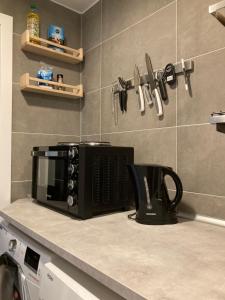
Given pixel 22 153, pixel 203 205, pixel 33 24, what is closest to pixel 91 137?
pixel 22 153

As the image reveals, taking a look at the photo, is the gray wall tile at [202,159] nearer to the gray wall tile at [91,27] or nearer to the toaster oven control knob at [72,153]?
the toaster oven control knob at [72,153]

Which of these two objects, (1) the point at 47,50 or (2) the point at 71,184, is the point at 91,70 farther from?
(2) the point at 71,184

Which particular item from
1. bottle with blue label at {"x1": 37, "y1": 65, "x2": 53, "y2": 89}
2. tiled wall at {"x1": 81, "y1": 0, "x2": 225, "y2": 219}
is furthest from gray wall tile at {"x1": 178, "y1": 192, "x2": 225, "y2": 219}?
bottle with blue label at {"x1": 37, "y1": 65, "x2": 53, "y2": 89}

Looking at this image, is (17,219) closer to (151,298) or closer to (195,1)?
(151,298)

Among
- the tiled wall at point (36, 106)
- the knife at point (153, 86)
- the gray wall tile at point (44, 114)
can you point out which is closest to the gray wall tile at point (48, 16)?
the tiled wall at point (36, 106)

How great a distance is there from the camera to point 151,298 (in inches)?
19.7

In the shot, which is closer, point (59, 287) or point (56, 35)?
point (59, 287)

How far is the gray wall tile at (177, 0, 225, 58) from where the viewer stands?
1065 millimetres

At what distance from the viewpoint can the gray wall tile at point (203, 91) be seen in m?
1.05

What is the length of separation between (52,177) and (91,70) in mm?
879

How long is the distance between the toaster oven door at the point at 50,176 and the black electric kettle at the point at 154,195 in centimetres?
36

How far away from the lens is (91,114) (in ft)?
5.94

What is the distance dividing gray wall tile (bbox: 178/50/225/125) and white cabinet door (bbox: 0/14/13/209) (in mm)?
1035

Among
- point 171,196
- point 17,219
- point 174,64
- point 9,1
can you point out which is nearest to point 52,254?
point 17,219
